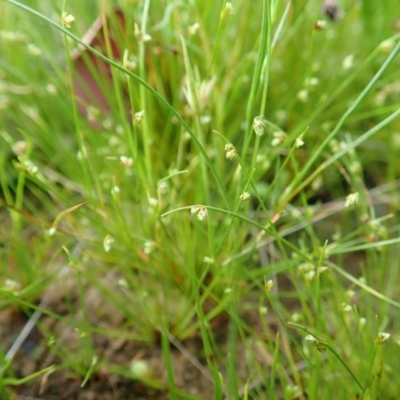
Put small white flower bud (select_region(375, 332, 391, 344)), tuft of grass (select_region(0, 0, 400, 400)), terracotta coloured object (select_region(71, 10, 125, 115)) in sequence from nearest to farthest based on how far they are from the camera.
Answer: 1. small white flower bud (select_region(375, 332, 391, 344))
2. tuft of grass (select_region(0, 0, 400, 400))
3. terracotta coloured object (select_region(71, 10, 125, 115))

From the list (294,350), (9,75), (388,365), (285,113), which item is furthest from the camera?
(9,75)

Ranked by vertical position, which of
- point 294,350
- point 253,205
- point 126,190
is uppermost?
point 126,190

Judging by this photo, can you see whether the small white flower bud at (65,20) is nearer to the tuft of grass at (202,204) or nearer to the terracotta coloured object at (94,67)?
the tuft of grass at (202,204)

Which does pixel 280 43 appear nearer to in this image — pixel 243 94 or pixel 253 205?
pixel 243 94

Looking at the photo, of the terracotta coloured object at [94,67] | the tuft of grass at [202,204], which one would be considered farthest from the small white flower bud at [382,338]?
the terracotta coloured object at [94,67]

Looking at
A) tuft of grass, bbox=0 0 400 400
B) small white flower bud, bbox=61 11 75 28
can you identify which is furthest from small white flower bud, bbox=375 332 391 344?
small white flower bud, bbox=61 11 75 28

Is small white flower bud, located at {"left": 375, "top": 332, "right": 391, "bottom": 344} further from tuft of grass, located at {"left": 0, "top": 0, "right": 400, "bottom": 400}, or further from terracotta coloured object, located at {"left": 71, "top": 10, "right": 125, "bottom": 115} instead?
terracotta coloured object, located at {"left": 71, "top": 10, "right": 125, "bottom": 115}

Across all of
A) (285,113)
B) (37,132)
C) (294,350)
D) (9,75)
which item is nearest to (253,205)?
(285,113)

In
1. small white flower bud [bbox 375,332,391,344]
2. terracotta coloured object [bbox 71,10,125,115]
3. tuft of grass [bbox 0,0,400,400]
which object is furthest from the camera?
terracotta coloured object [bbox 71,10,125,115]
